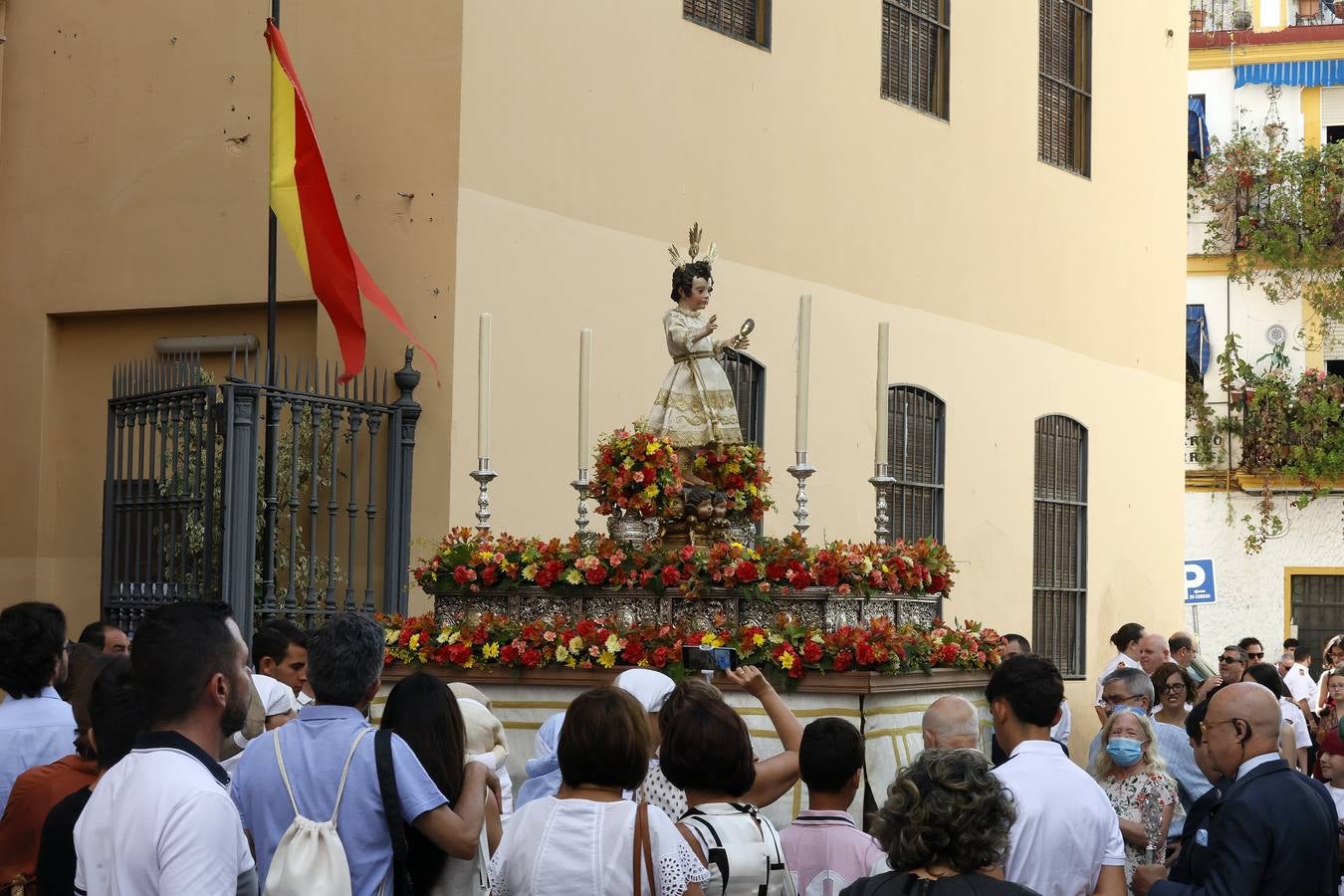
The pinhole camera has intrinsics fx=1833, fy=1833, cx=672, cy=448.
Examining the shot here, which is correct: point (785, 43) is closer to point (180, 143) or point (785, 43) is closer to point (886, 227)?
point (886, 227)

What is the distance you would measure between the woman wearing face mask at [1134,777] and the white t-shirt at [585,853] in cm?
293

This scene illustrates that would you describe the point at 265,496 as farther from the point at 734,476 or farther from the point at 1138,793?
the point at 1138,793

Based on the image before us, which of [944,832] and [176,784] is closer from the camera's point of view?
[176,784]

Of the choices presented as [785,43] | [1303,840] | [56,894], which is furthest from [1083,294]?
[56,894]

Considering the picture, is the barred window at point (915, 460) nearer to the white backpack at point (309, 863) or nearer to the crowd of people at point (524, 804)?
the crowd of people at point (524, 804)

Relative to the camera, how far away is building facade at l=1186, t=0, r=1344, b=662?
26250 mm

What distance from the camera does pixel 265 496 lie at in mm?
10859

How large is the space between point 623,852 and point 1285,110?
2547cm

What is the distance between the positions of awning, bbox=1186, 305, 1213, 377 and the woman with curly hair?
2381cm

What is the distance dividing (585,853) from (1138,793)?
3.21 meters

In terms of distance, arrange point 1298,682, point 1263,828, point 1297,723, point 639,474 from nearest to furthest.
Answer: point 1263,828 → point 639,474 → point 1297,723 → point 1298,682

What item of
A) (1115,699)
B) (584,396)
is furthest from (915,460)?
(1115,699)

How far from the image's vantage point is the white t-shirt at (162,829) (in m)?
3.88

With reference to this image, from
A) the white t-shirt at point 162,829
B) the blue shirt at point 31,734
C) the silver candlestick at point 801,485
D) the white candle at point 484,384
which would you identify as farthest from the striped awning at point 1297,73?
the white t-shirt at point 162,829
